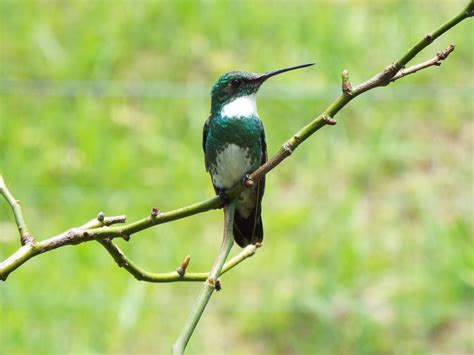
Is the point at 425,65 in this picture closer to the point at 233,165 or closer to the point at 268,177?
the point at 233,165

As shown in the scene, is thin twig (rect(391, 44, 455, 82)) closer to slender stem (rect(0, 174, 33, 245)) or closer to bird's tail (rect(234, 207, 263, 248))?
slender stem (rect(0, 174, 33, 245))

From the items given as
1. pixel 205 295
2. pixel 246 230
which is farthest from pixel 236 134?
pixel 205 295

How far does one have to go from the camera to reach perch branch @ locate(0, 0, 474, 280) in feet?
4.87

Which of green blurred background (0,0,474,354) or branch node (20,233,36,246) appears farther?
green blurred background (0,0,474,354)

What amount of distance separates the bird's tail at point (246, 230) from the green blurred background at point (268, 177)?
2850mm

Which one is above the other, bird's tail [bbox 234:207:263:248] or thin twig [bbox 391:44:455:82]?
bird's tail [bbox 234:207:263:248]

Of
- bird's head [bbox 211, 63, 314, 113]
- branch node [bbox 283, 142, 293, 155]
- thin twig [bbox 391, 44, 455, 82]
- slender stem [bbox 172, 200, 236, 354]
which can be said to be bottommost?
slender stem [bbox 172, 200, 236, 354]

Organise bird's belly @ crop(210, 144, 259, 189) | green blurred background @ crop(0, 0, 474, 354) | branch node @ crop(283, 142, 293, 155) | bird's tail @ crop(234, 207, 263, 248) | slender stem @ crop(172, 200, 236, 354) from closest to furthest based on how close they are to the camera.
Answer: slender stem @ crop(172, 200, 236, 354)
branch node @ crop(283, 142, 293, 155)
bird's tail @ crop(234, 207, 263, 248)
bird's belly @ crop(210, 144, 259, 189)
green blurred background @ crop(0, 0, 474, 354)

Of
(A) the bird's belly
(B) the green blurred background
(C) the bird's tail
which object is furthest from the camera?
(B) the green blurred background

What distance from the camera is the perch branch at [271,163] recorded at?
148 cm

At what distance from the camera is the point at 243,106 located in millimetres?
2914

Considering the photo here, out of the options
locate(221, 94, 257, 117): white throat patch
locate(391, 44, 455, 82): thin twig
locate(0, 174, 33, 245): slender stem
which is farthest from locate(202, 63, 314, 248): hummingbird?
locate(391, 44, 455, 82): thin twig

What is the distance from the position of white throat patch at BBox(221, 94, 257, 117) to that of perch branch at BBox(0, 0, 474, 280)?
120 centimetres

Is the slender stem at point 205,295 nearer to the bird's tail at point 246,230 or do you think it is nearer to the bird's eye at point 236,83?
the bird's tail at point 246,230
